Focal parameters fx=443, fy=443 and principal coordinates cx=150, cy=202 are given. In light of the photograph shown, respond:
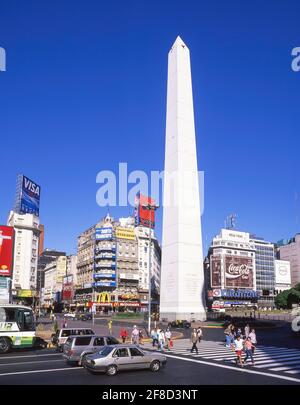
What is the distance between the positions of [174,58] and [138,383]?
5794 cm

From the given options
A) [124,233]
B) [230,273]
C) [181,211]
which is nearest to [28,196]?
[181,211]

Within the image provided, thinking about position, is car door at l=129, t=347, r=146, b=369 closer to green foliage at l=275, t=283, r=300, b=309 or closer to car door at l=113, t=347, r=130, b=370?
car door at l=113, t=347, r=130, b=370

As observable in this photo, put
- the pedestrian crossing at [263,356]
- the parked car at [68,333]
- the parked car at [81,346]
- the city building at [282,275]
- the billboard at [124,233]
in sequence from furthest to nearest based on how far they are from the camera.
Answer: the city building at [282,275] < the billboard at [124,233] < the parked car at [68,333] < the parked car at [81,346] < the pedestrian crossing at [263,356]

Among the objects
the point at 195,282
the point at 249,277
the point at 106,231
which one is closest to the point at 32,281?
the point at 106,231

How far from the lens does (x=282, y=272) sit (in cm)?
19212

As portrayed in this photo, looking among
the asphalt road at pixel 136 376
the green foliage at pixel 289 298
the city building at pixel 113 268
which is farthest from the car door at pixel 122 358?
the green foliage at pixel 289 298

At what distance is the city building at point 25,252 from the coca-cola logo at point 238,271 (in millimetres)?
72459

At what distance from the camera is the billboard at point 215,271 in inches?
6240

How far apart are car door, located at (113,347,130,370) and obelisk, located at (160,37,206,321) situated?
138 feet

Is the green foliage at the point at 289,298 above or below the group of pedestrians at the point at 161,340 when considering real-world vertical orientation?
above

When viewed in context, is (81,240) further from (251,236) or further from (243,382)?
(243,382)

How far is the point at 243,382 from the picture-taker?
1641 centimetres

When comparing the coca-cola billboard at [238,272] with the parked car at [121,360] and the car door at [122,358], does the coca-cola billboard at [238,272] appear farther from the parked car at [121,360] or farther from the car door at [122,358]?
the car door at [122,358]

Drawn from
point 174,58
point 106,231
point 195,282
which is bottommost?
point 195,282
